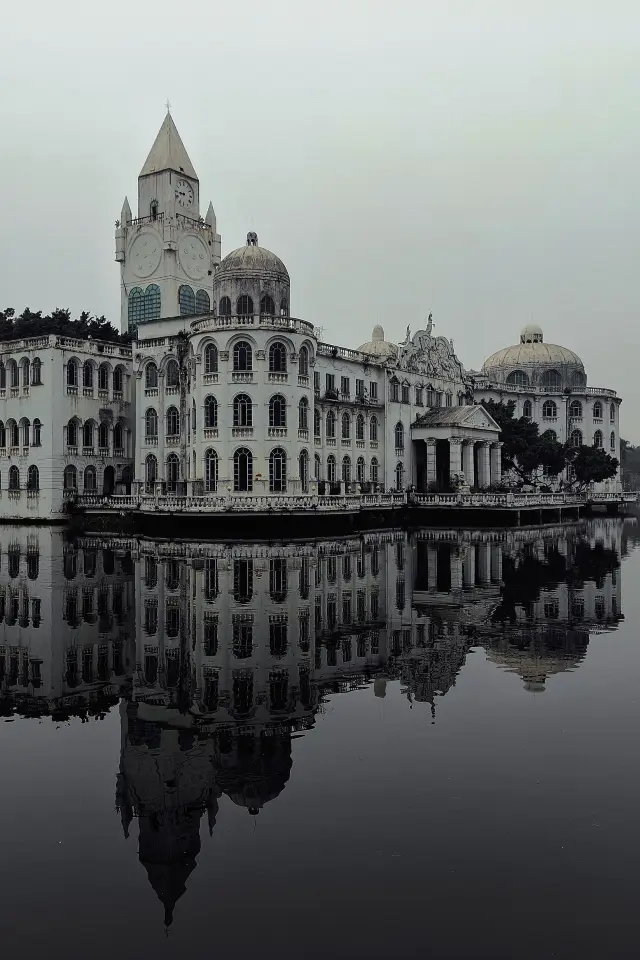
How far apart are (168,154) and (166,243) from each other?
31.4ft

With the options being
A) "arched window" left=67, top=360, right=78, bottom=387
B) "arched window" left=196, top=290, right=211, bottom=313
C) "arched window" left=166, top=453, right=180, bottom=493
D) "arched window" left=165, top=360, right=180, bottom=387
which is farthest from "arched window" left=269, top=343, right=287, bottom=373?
"arched window" left=196, top=290, right=211, bottom=313

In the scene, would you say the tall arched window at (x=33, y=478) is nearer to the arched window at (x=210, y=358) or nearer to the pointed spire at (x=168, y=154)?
the arched window at (x=210, y=358)

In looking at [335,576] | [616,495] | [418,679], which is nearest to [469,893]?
[418,679]

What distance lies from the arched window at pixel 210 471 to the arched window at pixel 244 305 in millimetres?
10220

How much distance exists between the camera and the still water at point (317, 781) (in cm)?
722

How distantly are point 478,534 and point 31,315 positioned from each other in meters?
47.2

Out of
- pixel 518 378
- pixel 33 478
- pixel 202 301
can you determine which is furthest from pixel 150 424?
pixel 518 378

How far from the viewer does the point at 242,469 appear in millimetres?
54375

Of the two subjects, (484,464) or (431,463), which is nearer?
(431,463)

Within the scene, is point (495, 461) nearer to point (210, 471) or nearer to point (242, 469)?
point (242, 469)

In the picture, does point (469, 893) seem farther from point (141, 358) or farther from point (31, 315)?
point (31, 315)

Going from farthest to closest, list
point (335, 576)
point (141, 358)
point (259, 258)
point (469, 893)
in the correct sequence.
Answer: point (141, 358) < point (259, 258) < point (335, 576) < point (469, 893)

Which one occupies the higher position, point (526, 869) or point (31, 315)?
point (31, 315)

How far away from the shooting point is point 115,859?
8.48 metres
